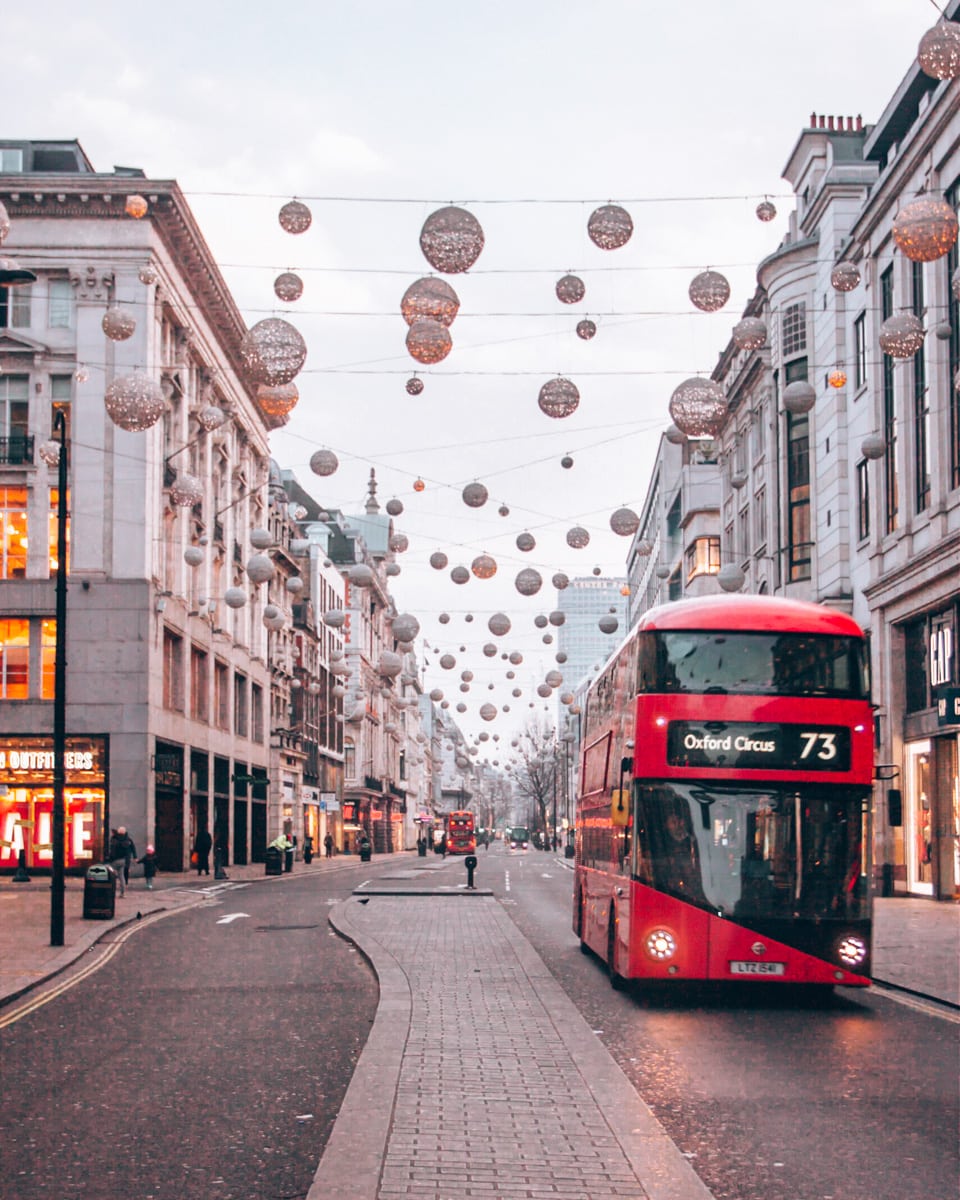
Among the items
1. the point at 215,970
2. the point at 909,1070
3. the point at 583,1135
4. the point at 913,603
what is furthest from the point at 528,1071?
the point at 913,603

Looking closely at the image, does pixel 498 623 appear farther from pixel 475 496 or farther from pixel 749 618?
pixel 749 618

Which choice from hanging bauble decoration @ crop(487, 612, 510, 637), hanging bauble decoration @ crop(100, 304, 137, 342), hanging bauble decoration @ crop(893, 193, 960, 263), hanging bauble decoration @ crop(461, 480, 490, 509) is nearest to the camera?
hanging bauble decoration @ crop(893, 193, 960, 263)

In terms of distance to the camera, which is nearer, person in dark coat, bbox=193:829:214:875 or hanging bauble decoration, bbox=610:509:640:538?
hanging bauble decoration, bbox=610:509:640:538

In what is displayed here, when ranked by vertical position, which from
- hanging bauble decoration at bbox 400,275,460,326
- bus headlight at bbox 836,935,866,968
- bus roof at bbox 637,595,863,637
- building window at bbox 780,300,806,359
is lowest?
bus headlight at bbox 836,935,866,968

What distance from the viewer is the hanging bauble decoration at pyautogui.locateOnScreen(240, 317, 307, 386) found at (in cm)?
1697

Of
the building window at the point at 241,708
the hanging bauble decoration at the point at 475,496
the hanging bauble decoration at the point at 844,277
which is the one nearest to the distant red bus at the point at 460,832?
the building window at the point at 241,708

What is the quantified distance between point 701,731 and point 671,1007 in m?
2.76

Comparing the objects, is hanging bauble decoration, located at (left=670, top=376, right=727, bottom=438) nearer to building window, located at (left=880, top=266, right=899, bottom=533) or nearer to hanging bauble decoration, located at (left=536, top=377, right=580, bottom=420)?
hanging bauble decoration, located at (left=536, top=377, right=580, bottom=420)

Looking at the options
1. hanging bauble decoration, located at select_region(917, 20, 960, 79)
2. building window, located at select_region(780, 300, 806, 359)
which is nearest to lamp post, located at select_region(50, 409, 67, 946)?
hanging bauble decoration, located at select_region(917, 20, 960, 79)

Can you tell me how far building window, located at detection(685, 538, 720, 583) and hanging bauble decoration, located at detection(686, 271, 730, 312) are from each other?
43880 millimetres

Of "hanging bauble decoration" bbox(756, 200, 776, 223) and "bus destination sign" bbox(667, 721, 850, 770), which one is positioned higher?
"hanging bauble decoration" bbox(756, 200, 776, 223)

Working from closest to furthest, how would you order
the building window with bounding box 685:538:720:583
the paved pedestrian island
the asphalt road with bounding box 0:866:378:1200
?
the paved pedestrian island < the asphalt road with bounding box 0:866:378:1200 < the building window with bounding box 685:538:720:583

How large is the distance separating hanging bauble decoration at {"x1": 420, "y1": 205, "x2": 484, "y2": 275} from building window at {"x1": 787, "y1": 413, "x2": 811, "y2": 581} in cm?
2981

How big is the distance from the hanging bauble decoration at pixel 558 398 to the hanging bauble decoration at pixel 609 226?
2314 millimetres
